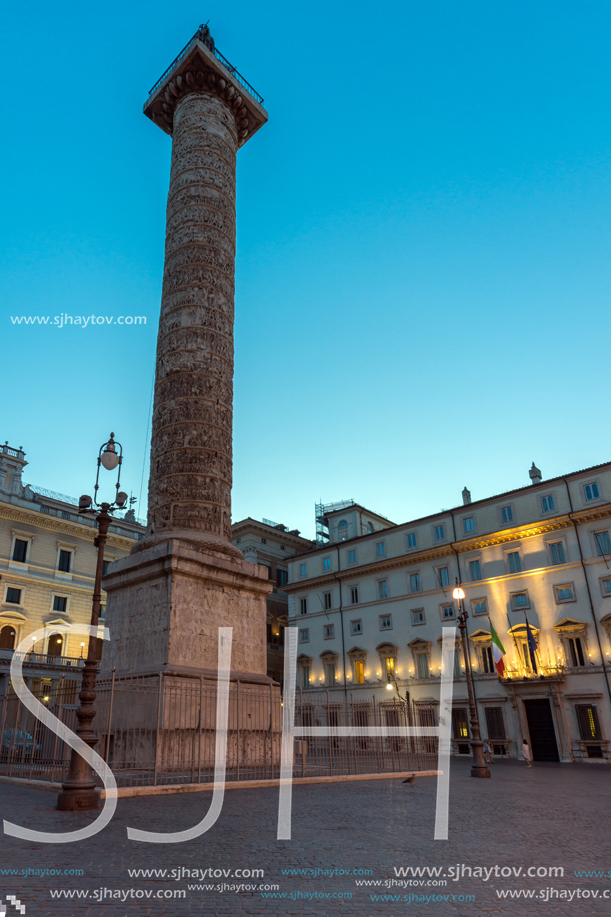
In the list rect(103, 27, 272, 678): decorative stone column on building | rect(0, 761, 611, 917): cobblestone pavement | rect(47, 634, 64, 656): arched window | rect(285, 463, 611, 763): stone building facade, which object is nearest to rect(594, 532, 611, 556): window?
rect(285, 463, 611, 763): stone building facade

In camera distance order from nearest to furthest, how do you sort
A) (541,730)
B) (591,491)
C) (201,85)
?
(201,85), (541,730), (591,491)

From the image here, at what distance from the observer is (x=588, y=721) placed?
27.5m

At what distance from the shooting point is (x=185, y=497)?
1325 centimetres

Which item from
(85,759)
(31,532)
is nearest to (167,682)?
(85,759)

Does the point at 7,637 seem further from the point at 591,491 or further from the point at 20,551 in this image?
the point at 591,491

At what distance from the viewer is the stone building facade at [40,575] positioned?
31969 mm

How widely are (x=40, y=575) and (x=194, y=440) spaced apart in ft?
81.6

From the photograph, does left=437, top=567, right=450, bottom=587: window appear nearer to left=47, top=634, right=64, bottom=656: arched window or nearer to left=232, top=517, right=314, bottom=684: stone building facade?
left=232, top=517, right=314, bottom=684: stone building facade

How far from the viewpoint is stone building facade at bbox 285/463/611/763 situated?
2831cm

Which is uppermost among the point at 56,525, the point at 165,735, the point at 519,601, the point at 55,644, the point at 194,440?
the point at 56,525

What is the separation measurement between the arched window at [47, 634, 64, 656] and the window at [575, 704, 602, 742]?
85.2ft

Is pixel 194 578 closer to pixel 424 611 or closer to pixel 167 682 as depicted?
pixel 167 682

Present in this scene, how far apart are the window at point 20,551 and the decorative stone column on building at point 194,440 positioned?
23.2 m

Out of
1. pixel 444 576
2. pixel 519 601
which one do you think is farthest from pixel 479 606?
pixel 444 576
